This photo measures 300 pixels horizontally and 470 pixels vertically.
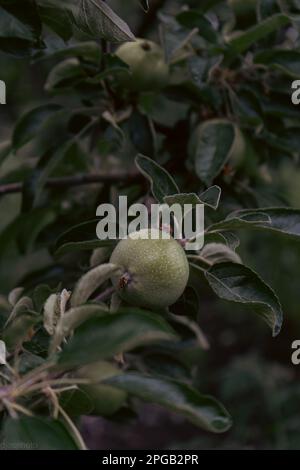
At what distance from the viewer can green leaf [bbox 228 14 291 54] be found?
114 cm

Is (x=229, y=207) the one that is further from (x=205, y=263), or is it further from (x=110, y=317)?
(x=110, y=317)

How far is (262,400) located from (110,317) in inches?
75.6

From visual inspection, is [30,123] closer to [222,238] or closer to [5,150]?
[5,150]

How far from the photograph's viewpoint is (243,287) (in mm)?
847

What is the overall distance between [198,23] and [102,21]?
450 mm

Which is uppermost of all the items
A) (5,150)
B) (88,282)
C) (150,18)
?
(150,18)

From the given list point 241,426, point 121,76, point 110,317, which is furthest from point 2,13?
point 241,426

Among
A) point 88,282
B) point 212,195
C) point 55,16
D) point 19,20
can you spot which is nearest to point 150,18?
point 55,16

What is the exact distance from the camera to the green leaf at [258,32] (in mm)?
1137

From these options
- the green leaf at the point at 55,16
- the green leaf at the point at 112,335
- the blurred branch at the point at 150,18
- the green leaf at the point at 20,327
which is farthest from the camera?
the blurred branch at the point at 150,18

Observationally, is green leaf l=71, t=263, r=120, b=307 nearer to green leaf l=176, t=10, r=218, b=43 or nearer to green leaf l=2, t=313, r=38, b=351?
green leaf l=2, t=313, r=38, b=351

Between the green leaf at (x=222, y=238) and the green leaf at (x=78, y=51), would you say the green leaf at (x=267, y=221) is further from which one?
the green leaf at (x=78, y=51)

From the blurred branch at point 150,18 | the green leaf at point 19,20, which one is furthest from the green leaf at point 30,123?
the blurred branch at point 150,18

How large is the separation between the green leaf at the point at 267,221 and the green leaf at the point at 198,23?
47cm
